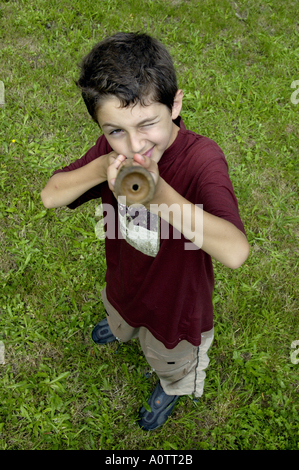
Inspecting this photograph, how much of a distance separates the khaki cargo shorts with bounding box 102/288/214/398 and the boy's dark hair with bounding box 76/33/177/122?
1278mm

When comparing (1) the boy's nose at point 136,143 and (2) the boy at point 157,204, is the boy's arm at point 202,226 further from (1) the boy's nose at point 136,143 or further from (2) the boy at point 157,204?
(1) the boy's nose at point 136,143

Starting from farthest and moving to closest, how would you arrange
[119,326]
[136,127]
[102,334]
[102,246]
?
[102,246] → [102,334] → [119,326] → [136,127]

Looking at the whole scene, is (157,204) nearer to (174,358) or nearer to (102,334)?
(174,358)

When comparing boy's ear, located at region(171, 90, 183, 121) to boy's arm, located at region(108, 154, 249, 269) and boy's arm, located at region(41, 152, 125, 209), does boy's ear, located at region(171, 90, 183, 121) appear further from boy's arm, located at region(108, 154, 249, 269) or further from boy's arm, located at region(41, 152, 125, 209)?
boy's arm, located at region(108, 154, 249, 269)

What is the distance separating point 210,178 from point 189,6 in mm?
4318

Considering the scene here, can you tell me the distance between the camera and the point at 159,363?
2.22 meters

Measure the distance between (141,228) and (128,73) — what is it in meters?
0.64

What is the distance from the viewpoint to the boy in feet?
4.53

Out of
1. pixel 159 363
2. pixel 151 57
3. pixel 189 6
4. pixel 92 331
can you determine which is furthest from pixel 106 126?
pixel 189 6

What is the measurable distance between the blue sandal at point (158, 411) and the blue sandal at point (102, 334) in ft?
1.71

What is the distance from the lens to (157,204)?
1.31 metres

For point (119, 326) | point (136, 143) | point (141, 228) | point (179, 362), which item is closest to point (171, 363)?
point (179, 362)

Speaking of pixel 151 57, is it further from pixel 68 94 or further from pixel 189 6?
pixel 189 6

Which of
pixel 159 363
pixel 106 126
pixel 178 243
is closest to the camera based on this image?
pixel 106 126
